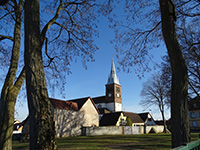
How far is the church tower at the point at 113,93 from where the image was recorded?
64188mm

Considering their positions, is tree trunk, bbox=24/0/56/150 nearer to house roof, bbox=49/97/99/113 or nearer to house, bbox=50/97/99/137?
house, bbox=50/97/99/137

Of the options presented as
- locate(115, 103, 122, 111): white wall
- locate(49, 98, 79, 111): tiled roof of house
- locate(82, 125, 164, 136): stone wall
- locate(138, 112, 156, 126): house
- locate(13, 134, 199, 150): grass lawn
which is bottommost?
locate(138, 112, 156, 126): house

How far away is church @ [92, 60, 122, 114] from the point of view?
64387mm

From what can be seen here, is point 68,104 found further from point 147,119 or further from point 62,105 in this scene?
point 147,119

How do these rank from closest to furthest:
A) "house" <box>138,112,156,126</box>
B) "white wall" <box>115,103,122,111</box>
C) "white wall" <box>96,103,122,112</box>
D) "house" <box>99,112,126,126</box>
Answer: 1. "house" <box>99,112,126,126</box>
2. "house" <box>138,112,156,126</box>
3. "white wall" <box>96,103,122,112</box>
4. "white wall" <box>115,103,122,111</box>

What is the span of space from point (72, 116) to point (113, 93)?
119ft

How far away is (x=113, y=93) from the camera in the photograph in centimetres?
6631

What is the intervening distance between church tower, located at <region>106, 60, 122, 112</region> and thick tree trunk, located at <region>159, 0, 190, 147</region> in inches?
2323

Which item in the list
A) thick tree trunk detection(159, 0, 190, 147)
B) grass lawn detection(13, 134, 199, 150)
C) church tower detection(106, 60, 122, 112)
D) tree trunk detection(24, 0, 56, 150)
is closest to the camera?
tree trunk detection(24, 0, 56, 150)

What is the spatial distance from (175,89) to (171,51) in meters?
1.21

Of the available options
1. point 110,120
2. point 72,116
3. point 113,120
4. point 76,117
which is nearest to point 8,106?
point 72,116

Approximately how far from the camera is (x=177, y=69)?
509 cm

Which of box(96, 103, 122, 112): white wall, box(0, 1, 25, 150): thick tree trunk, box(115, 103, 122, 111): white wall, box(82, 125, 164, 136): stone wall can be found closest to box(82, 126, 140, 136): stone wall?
box(82, 125, 164, 136): stone wall

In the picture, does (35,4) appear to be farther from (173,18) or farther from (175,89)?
(175,89)
